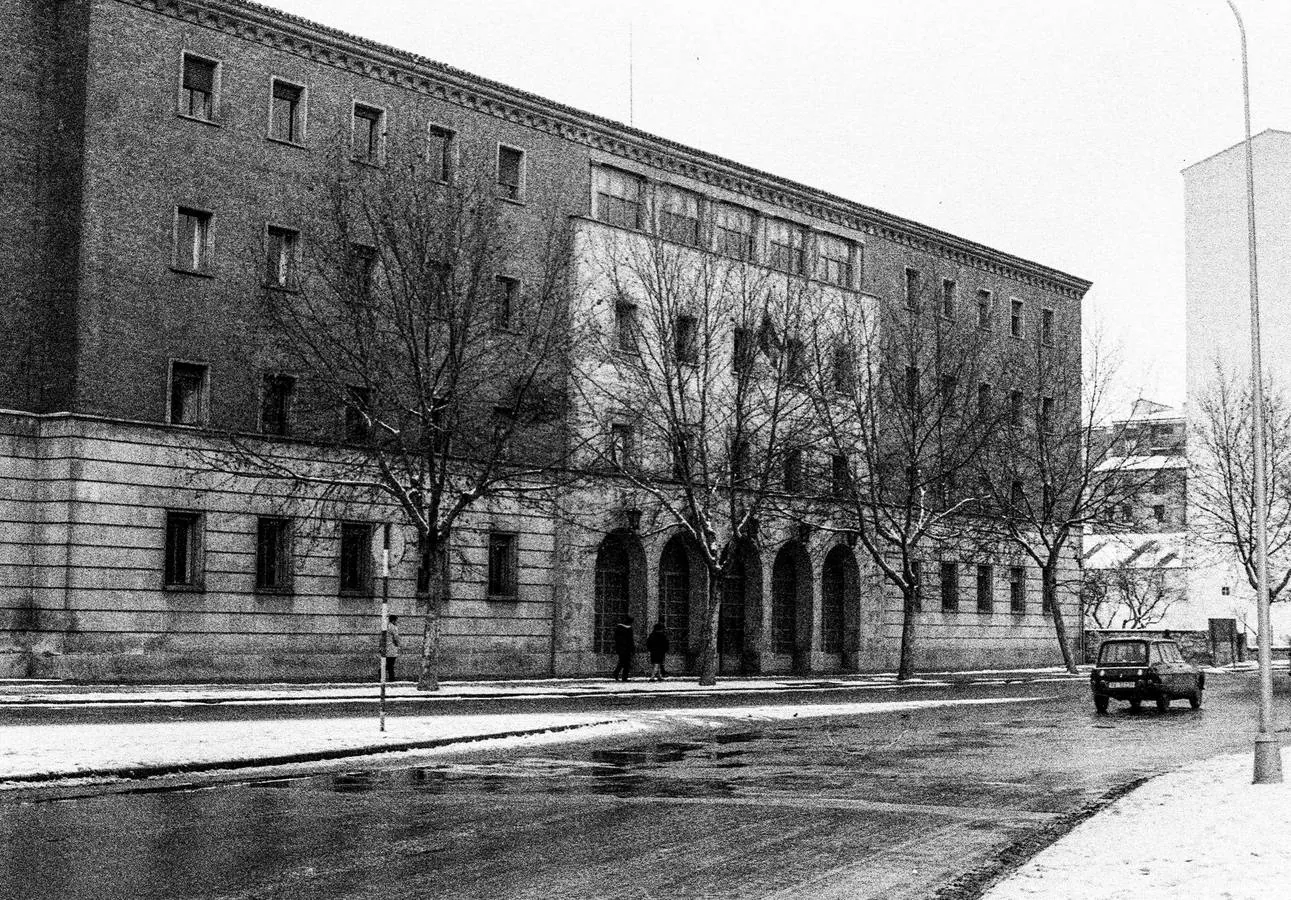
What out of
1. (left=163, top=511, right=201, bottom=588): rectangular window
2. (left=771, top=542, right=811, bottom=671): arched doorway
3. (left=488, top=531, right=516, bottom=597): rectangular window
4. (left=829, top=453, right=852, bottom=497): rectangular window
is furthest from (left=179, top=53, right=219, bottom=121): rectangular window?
(left=771, top=542, right=811, bottom=671): arched doorway

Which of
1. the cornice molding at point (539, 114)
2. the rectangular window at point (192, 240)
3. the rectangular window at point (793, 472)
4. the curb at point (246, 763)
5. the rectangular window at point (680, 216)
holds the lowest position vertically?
the curb at point (246, 763)

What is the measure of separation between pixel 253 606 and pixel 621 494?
524 inches

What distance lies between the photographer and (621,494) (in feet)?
162

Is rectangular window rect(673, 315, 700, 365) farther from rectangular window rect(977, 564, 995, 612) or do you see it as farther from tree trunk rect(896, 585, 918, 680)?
rectangular window rect(977, 564, 995, 612)

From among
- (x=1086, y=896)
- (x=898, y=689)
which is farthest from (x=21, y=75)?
(x=1086, y=896)

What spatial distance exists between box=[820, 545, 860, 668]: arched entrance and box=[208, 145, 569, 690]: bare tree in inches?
747

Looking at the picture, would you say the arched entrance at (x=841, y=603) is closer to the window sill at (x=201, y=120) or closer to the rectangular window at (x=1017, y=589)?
the rectangular window at (x=1017, y=589)

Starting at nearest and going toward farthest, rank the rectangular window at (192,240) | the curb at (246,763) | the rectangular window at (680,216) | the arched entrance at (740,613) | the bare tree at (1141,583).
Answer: the curb at (246,763)
the rectangular window at (192,240)
the rectangular window at (680,216)
the arched entrance at (740,613)
the bare tree at (1141,583)

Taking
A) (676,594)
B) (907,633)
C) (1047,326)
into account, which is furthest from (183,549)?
(1047,326)

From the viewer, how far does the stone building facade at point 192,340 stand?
36656 millimetres

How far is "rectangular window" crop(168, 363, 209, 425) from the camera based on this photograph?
39.1 metres

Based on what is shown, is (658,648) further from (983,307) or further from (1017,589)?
(1017,589)

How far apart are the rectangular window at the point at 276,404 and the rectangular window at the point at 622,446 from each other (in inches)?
367

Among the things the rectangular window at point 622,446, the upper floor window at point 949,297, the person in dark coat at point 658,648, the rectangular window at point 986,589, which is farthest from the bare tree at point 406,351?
the rectangular window at point 986,589
